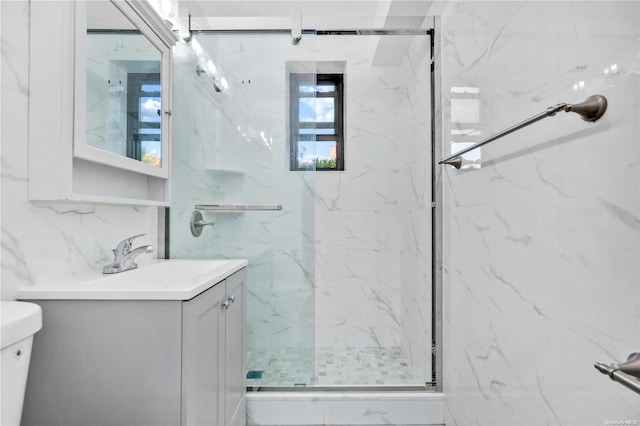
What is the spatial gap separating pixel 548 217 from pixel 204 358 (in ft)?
3.59

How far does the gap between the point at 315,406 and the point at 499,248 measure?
3.88 feet

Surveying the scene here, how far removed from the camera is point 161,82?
1542 mm

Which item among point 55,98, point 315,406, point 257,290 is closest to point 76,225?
point 55,98

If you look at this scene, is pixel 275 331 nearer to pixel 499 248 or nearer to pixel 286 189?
pixel 286 189

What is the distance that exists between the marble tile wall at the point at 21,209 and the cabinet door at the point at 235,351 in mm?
551

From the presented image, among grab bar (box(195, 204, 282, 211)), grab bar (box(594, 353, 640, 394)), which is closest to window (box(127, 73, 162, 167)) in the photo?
grab bar (box(195, 204, 282, 211))

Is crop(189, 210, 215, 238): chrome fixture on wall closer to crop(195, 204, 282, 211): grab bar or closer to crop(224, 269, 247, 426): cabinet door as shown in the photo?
crop(195, 204, 282, 211): grab bar

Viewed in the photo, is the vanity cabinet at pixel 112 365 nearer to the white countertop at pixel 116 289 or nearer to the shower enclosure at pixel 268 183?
the white countertop at pixel 116 289

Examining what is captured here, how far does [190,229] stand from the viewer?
1750 mm

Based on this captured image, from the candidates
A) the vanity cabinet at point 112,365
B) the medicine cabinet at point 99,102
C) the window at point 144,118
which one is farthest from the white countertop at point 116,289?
the window at point 144,118

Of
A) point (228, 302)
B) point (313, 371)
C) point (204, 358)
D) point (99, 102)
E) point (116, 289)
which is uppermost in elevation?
point (99, 102)

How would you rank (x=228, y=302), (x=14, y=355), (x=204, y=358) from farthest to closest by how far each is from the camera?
(x=228, y=302)
(x=204, y=358)
(x=14, y=355)

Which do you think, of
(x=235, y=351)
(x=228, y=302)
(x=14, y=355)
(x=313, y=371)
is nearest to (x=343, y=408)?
(x=313, y=371)

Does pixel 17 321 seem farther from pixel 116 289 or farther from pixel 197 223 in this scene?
pixel 197 223
